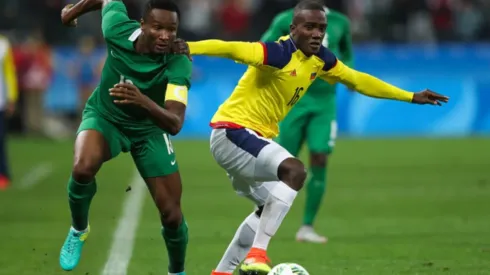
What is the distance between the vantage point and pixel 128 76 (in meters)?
8.19

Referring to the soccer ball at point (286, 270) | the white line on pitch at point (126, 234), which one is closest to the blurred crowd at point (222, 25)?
the white line on pitch at point (126, 234)

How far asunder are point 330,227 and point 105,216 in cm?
279

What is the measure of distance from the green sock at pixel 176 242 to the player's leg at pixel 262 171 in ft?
1.89

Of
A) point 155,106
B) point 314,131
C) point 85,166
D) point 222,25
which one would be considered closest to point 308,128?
point 314,131

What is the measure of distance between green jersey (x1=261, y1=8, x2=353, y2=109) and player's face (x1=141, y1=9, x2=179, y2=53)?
3313mm

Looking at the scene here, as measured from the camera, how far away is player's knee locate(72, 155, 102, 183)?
796 centimetres

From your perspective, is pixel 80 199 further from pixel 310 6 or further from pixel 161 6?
pixel 310 6

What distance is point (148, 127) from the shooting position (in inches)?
327

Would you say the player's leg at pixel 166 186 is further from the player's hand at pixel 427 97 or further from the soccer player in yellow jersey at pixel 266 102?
the player's hand at pixel 427 97

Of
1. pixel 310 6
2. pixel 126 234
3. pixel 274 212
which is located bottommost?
pixel 126 234

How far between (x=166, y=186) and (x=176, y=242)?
1.42ft

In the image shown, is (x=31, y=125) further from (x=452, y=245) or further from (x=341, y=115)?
(x=452, y=245)

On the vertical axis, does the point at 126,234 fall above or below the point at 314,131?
below

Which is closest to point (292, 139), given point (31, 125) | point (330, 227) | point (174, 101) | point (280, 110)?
point (330, 227)
